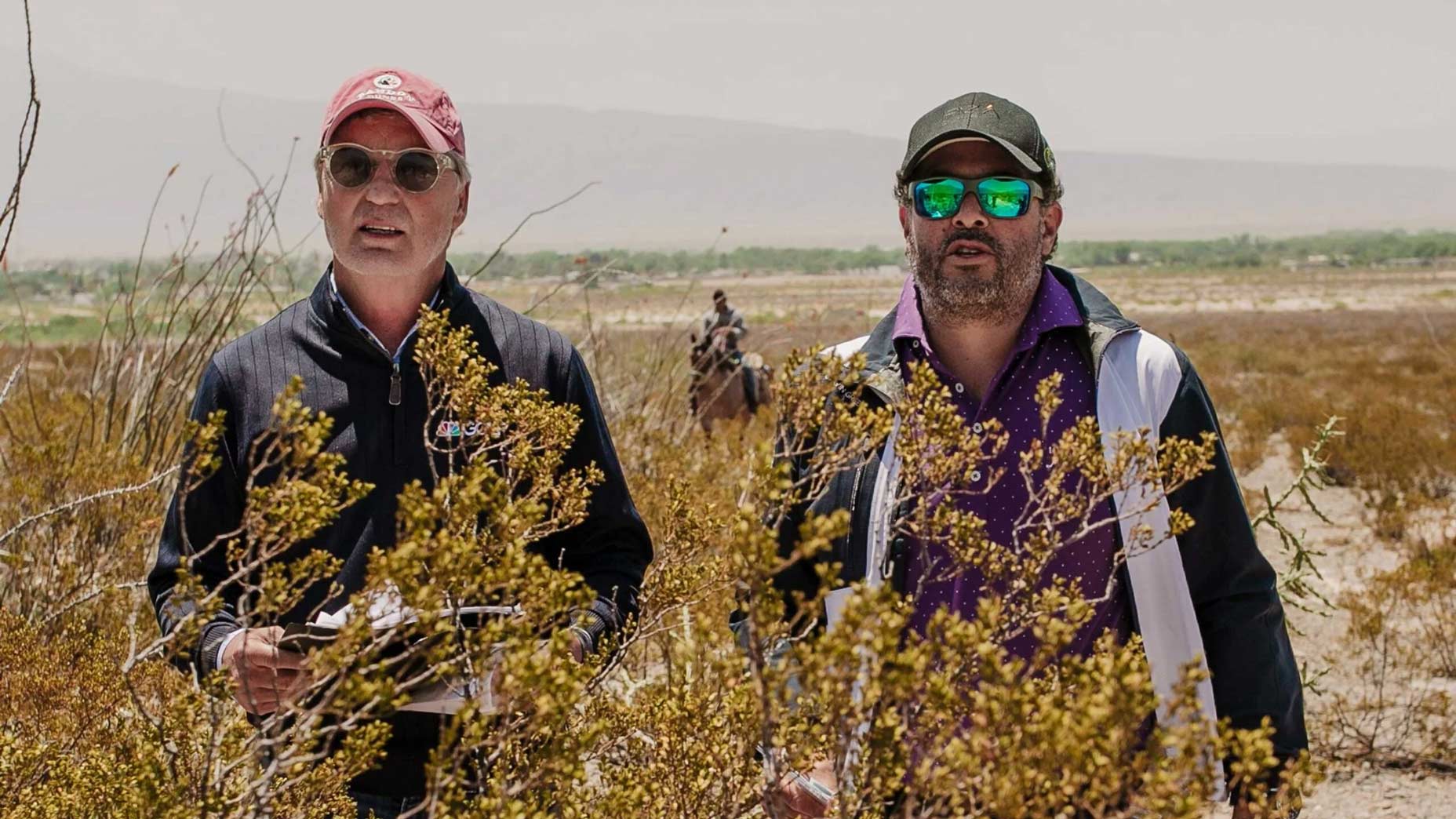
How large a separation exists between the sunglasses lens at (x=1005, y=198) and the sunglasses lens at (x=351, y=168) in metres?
1.10

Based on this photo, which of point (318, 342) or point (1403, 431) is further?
point (1403, 431)

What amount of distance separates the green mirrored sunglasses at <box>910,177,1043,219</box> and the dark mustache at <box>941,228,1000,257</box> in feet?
0.13

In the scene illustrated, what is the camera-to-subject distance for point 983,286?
8.16 feet

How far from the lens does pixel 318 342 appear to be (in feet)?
8.07

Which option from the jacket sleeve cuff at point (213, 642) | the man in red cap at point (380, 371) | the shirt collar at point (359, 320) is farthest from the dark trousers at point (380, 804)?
the shirt collar at point (359, 320)

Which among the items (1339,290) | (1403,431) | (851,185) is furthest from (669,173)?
(1403,431)

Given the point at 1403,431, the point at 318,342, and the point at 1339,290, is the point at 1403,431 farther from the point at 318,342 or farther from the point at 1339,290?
the point at 1339,290

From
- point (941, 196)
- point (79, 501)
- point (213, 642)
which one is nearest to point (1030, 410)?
point (941, 196)

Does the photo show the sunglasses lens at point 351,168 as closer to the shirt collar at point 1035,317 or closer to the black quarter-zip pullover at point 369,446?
the black quarter-zip pullover at point 369,446

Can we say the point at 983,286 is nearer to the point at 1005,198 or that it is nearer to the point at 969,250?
the point at 969,250

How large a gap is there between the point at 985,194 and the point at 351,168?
3.75ft

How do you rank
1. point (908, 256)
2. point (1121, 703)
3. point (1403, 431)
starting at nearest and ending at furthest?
point (1121, 703) → point (908, 256) → point (1403, 431)

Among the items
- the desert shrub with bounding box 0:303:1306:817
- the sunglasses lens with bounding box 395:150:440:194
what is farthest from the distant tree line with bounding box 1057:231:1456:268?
the desert shrub with bounding box 0:303:1306:817

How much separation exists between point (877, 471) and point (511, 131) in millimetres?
175458
